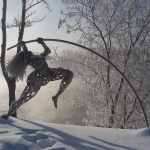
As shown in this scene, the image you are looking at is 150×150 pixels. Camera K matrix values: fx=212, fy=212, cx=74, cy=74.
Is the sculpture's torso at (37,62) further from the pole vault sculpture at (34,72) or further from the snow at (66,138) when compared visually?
the snow at (66,138)

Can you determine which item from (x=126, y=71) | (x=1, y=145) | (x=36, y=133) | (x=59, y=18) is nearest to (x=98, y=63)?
(x=126, y=71)

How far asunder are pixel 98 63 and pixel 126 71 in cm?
118

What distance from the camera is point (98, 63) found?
838cm

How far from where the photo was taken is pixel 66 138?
281cm

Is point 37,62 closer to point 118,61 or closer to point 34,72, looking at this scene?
point 34,72

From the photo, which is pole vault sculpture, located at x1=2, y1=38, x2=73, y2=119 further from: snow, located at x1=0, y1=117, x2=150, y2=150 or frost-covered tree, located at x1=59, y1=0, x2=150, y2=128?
frost-covered tree, located at x1=59, y1=0, x2=150, y2=128

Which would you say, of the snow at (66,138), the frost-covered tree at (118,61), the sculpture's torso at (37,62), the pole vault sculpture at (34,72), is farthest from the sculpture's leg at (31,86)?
the frost-covered tree at (118,61)

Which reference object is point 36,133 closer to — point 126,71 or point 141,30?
point 126,71

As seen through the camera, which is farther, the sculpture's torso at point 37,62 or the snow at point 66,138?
the sculpture's torso at point 37,62

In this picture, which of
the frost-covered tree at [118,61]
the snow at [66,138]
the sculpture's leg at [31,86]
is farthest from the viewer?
the frost-covered tree at [118,61]

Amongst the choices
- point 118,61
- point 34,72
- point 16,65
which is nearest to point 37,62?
point 34,72

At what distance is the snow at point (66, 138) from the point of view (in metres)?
2.46

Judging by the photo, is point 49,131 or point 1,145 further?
point 49,131

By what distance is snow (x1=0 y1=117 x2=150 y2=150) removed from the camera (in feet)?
8.09
